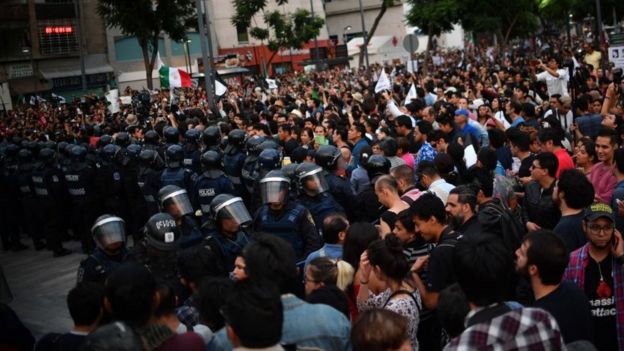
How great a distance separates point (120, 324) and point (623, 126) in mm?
8087

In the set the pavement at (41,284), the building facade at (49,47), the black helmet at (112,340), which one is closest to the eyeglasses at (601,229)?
the black helmet at (112,340)

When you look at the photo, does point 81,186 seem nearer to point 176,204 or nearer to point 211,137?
point 211,137

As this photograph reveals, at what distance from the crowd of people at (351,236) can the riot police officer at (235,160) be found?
0.07ft

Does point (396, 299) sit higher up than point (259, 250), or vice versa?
point (259, 250)

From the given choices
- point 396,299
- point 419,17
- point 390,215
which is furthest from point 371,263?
point 419,17

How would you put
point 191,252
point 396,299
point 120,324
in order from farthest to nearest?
point 191,252 → point 396,299 → point 120,324

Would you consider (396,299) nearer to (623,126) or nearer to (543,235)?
(543,235)

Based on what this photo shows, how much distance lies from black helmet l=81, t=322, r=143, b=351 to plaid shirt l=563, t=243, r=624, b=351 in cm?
268

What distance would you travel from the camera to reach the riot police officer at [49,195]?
13914 millimetres

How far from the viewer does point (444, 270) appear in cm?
536

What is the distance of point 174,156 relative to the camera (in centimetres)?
1147

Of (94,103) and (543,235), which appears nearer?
(543,235)

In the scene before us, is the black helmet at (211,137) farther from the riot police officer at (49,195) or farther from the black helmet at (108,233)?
the black helmet at (108,233)

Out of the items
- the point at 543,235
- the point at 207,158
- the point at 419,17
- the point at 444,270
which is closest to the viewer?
the point at 543,235
